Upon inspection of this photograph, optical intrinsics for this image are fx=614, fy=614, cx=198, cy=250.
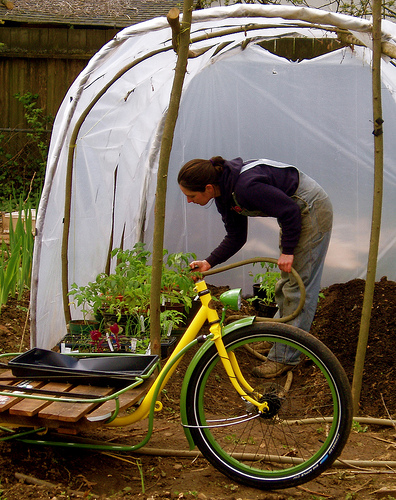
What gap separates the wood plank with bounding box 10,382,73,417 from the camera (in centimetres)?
234

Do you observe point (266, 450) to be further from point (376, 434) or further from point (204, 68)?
point (204, 68)

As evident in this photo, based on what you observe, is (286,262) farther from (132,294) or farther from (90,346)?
(90,346)

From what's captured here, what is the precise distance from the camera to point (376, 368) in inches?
146

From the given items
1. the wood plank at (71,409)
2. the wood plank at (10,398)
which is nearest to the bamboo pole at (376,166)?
the wood plank at (71,409)

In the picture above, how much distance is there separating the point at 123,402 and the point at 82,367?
354mm

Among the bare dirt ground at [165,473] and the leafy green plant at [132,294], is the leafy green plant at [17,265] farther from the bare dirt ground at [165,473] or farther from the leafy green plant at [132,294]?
the bare dirt ground at [165,473]

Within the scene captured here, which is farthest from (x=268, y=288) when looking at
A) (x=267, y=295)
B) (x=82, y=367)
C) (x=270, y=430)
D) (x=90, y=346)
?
(x=82, y=367)

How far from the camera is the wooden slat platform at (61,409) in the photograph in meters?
2.34

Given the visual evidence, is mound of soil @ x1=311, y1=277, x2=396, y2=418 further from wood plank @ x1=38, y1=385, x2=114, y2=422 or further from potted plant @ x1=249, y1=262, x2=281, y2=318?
wood plank @ x1=38, y1=385, x2=114, y2=422

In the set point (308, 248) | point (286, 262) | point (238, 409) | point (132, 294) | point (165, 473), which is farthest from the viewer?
point (132, 294)

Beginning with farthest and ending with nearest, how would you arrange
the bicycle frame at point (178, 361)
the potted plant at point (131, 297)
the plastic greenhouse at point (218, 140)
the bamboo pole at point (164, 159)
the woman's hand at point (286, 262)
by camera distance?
1. the plastic greenhouse at point (218, 140)
2. the potted plant at point (131, 297)
3. the woman's hand at point (286, 262)
4. the bamboo pole at point (164, 159)
5. the bicycle frame at point (178, 361)

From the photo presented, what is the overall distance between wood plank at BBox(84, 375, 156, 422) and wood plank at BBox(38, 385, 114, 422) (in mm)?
30

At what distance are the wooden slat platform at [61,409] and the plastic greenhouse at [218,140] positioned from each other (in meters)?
1.46

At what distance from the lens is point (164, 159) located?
2932 mm
